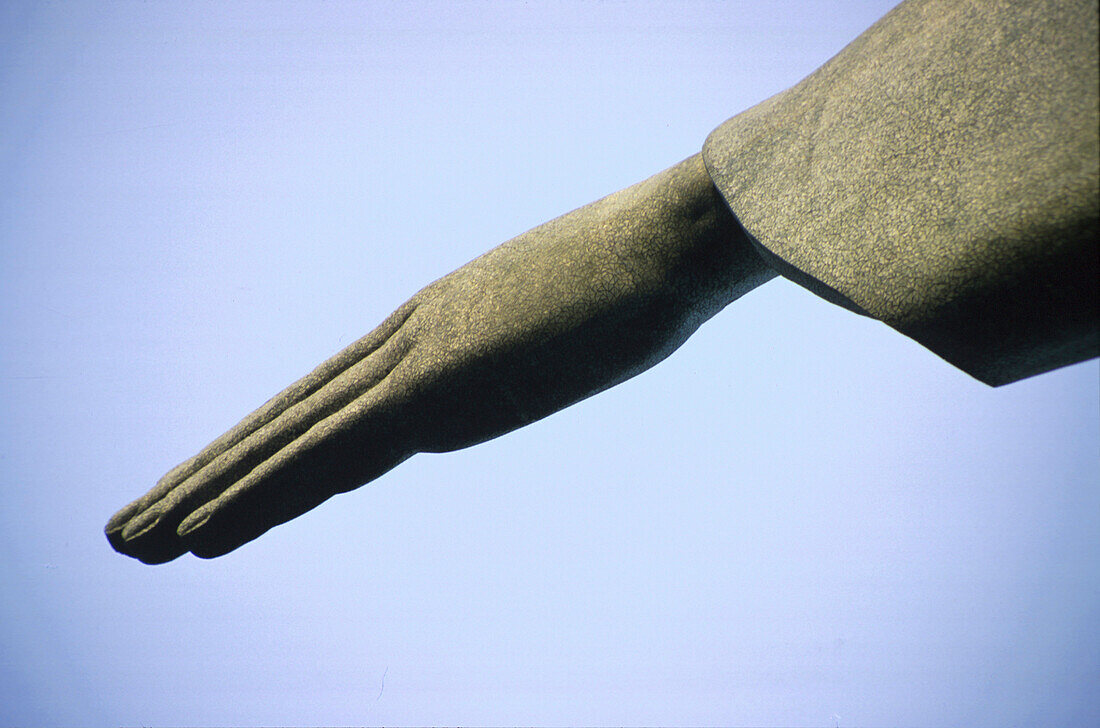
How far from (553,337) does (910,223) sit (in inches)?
26.1

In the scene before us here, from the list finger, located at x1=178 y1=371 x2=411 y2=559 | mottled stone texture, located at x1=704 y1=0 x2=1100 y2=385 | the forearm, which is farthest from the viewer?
finger, located at x1=178 y1=371 x2=411 y2=559

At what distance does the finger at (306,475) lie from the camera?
5.30 feet

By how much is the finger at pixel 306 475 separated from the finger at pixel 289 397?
12cm

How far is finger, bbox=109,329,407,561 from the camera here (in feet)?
5.45

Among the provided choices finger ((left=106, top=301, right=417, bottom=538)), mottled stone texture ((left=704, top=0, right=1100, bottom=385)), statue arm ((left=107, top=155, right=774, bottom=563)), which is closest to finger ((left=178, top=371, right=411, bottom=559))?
statue arm ((left=107, top=155, right=774, bottom=563))

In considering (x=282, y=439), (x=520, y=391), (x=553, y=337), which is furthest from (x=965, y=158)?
(x=282, y=439)

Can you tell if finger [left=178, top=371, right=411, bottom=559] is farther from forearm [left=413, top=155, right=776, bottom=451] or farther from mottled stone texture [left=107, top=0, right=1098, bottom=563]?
forearm [left=413, top=155, right=776, bottom=451]

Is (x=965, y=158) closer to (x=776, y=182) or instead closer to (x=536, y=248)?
A: (x=776, y=182)

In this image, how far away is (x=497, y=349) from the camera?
1504 millimetres

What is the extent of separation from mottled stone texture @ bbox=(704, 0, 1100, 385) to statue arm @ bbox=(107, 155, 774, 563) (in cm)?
21

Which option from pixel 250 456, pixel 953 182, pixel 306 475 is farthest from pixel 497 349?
pixel 953 182

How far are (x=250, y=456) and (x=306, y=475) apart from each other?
0.17 meters

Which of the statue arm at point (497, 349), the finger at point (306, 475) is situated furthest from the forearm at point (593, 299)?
the finger at point (306, 475)

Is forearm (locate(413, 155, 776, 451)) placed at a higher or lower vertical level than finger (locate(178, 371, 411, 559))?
higher
